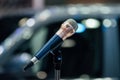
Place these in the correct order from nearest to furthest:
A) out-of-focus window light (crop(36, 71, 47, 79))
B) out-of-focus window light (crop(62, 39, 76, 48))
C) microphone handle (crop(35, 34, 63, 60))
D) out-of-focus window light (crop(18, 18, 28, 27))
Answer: microphone handle (crop(35, 34, 63, 60)) → out-of-focus window light (crop(36, 71, 47, 79)) → out-of-focus window light (crop(62, 39, 76, 48)) → out-of-focus window light (crop(18, 18, 28, 27))

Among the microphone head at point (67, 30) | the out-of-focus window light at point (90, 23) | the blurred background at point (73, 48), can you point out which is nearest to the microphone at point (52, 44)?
the microphone head at point (67, 30)

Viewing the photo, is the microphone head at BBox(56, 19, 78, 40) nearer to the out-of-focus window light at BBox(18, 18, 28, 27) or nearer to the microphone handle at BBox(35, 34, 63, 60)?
the microphone handle at BBox(35, 34, 63, 60)

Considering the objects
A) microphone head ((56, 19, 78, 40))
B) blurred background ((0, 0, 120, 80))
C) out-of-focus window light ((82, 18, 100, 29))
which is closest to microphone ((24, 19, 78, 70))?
microphone head ((56, 19, 78, 40))

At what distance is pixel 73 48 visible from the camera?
570cm

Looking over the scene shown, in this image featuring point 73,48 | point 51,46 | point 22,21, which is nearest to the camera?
point 51,46

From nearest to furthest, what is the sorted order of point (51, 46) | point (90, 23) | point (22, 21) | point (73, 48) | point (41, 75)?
1. point (51, 46)
2. point (41, 75)
3. point (73, 48)
4. point (90, 23)
5. point (22, 21)

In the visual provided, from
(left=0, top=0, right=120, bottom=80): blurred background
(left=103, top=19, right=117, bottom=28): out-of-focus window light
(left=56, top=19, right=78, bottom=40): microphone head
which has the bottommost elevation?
(left=0, top=0, right=120, bottom=80): blurred background

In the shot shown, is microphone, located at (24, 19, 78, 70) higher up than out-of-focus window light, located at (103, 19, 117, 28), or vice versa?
microphone, located at (24, 19, 78, 70)

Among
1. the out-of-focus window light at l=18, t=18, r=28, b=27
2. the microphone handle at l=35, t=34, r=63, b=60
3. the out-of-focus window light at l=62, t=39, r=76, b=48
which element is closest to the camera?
the microphone handle at l=35, t=34, r=63, b=60

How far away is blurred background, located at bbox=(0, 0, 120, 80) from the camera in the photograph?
5.57 metres

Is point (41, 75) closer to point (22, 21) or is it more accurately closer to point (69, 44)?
point (69, 44)

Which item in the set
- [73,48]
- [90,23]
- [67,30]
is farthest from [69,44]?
[67,30]

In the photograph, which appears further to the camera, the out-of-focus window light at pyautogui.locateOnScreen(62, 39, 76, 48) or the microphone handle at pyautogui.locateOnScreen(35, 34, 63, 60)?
the out-of-focus window light at pyautogui.locateOnScreen(62, 39, 76, 48)

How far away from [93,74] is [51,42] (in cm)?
192
